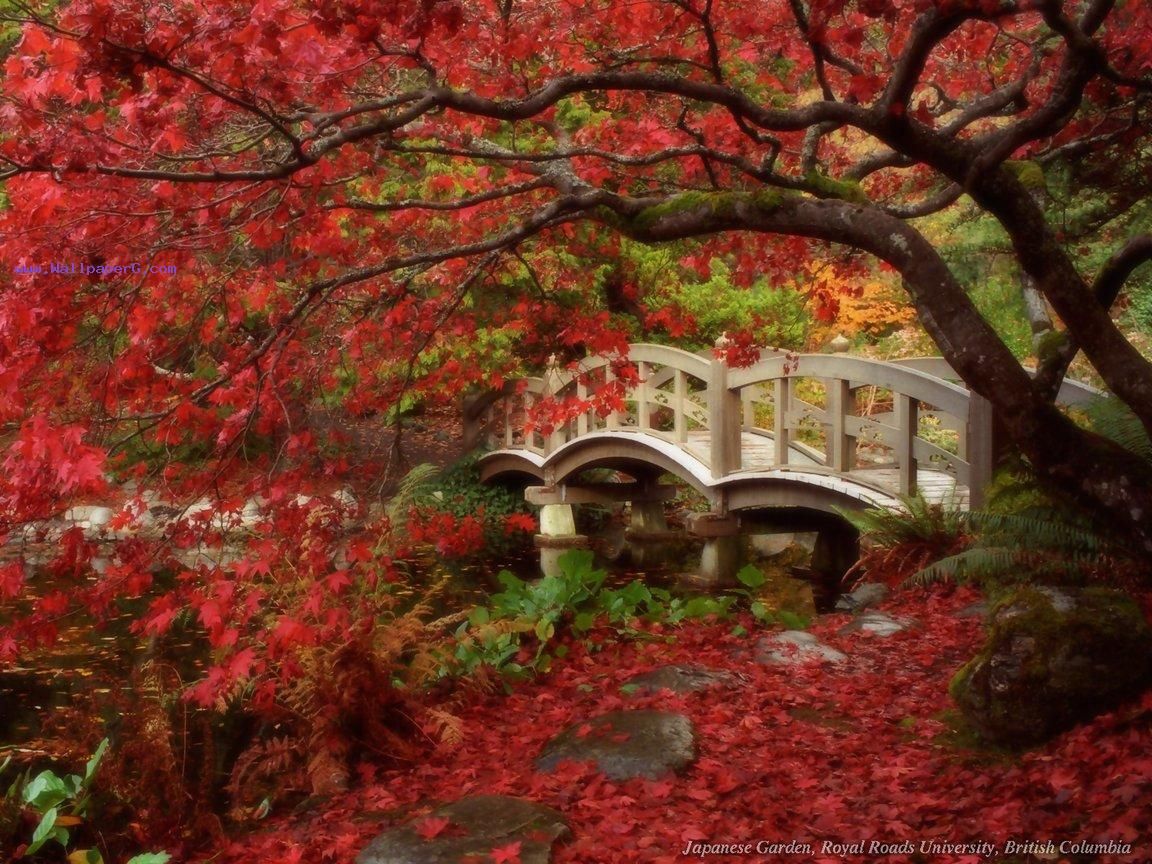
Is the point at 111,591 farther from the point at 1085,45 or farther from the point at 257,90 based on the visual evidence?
the point at 1085,45

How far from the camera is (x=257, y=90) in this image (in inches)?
170

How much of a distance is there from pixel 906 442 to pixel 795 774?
15.8 feet

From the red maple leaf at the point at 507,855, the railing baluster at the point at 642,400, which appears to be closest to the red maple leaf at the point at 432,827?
the red maple leaf at the point at 507,855

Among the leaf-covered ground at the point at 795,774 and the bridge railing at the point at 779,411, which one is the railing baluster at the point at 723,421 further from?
the leaf-covered ground at the point at 795,774

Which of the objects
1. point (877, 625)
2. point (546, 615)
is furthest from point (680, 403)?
point (877, 625)

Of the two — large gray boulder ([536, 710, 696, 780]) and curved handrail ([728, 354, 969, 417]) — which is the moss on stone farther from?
curved handrail ([728, 354, 969, 417])

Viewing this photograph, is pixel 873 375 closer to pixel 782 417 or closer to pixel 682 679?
pixel 782 417

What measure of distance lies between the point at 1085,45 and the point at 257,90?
300 centimetres

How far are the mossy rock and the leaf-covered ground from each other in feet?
0.31

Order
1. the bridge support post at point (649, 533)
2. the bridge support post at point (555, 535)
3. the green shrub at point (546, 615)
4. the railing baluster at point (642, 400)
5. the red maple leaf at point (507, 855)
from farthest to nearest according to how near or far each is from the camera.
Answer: the bridge support post at point (649, 533), the bridge support post at point (555, 535), the railing baluster at point (642, 400), the green shrub at point (546, 615), the red maple leaf at point (507, 855)

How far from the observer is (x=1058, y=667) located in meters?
4.09

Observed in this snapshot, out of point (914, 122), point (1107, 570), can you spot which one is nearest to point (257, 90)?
point (914, 122)

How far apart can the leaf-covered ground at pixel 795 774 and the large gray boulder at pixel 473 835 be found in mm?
102

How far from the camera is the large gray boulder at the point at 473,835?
3820 millimetres
